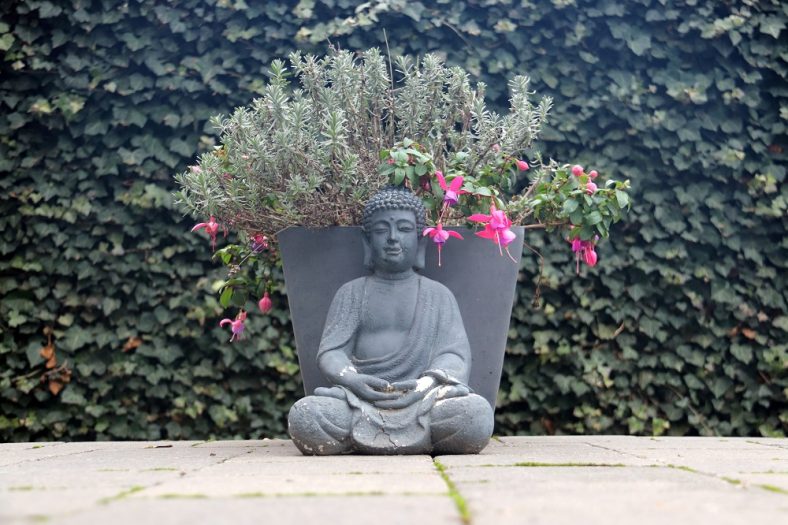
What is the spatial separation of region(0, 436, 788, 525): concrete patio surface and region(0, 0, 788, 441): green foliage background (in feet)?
4.65

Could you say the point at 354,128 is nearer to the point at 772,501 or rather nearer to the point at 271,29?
the point at 271,29

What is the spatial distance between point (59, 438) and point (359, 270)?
213 centimetres

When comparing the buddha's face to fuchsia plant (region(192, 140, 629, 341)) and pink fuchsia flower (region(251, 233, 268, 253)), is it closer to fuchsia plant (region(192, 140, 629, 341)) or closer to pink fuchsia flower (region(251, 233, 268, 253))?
fuchsia plant (region(192, 140, 629, 341))

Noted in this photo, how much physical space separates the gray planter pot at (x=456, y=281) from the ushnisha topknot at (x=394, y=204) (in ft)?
0.62

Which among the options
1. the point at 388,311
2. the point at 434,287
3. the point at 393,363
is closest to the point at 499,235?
the point at 434,287

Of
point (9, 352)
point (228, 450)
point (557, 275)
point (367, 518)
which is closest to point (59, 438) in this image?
point (9, 352)

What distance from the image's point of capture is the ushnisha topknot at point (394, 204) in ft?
10.6

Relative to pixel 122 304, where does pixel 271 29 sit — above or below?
above

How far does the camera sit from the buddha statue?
301 cm

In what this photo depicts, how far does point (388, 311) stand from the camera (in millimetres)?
3266

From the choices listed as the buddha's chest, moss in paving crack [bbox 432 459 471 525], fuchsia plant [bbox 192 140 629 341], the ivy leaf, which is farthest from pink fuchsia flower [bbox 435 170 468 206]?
the ivy leaf

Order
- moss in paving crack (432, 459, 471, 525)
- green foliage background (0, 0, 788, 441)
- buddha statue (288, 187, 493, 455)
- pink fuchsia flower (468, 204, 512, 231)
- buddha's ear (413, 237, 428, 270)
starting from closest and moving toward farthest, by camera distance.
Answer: moss in paving crack (432, 459, 471, 525)
buddha statue (288, 187, 493, 455)
pink fuchsia flower (468, 204, 512, 231)
buddha's ear (413, 237, 428, 270)
green foliage background (0, 0, 788, 441)

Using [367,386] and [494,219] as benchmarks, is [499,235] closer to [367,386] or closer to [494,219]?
[494,219]

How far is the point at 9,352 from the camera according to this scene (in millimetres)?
4609
